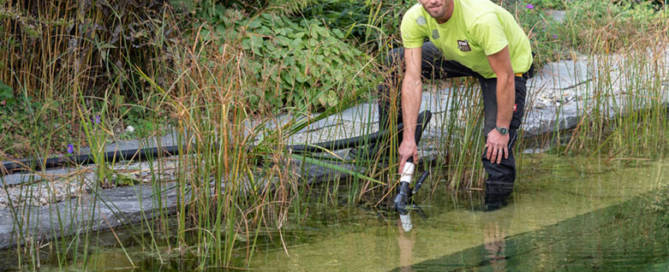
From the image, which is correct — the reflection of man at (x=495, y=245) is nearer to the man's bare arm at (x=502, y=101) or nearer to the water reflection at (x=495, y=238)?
the water reflection at (x=495, y=238)

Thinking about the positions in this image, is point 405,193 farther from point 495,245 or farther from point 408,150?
point 495,245

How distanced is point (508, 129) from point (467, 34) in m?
0.54

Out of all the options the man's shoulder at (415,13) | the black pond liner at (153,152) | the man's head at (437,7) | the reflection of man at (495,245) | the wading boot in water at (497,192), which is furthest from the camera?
the wading boot in water at (497,192)

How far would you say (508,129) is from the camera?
3.84 metres

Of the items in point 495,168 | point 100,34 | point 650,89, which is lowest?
point 495,168

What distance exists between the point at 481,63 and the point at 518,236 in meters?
0.91

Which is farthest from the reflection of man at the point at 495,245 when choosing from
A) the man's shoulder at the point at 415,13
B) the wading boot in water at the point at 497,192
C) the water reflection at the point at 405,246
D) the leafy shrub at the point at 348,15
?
the leafy shrub at the point at 348,15

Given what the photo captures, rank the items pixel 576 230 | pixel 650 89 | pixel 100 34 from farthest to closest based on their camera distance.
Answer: pixel 100 34 → pixel 650 89 → pixel 576 230

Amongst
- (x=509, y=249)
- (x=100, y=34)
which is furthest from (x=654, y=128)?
(x=100, y=34)

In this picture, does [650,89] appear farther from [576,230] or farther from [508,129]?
[576,230]

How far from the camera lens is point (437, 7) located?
352cm

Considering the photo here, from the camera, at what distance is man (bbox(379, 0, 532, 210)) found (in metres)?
3.55

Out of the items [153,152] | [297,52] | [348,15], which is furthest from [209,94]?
[348,15]

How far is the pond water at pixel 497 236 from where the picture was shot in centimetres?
297
